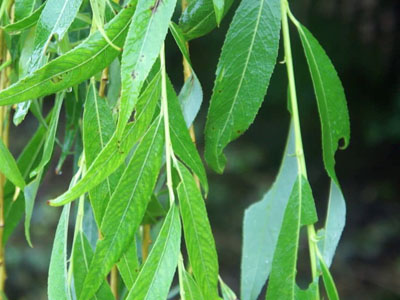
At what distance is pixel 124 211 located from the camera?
1.61ft

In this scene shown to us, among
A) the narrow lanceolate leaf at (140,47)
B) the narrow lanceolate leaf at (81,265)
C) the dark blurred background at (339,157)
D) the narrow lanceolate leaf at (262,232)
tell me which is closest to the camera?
the narrow lanceolate leaf at (140,47)

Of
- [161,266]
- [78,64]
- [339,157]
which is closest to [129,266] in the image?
[161,266]

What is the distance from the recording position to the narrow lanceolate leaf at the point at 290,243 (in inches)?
22.0

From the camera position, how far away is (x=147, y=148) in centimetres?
50

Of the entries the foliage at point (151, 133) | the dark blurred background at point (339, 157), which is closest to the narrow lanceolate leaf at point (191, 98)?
the foliage at point (151, 133)

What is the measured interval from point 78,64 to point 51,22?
47 millimetres

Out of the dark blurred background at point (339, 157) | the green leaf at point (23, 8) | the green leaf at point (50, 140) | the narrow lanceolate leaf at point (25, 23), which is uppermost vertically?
the green leaf at point (23, 8)

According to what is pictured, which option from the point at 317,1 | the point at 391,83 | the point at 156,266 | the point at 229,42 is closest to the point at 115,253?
the point at 156,266

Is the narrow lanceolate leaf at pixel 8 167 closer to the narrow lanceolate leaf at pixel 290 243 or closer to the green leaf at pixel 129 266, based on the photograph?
the green leaf at pixel 129 266

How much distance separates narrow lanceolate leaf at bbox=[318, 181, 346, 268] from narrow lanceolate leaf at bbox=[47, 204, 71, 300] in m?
0.23

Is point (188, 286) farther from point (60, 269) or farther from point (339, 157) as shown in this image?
point (339, 157)

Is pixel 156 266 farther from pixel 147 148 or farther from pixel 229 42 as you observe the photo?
pixel 229 42

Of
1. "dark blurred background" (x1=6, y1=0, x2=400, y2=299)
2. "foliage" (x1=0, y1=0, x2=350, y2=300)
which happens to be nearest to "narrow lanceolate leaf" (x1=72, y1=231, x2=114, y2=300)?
"foliage" (x1=0, y1=0, x2=350, y2=300)

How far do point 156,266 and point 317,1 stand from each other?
6.33 feet
